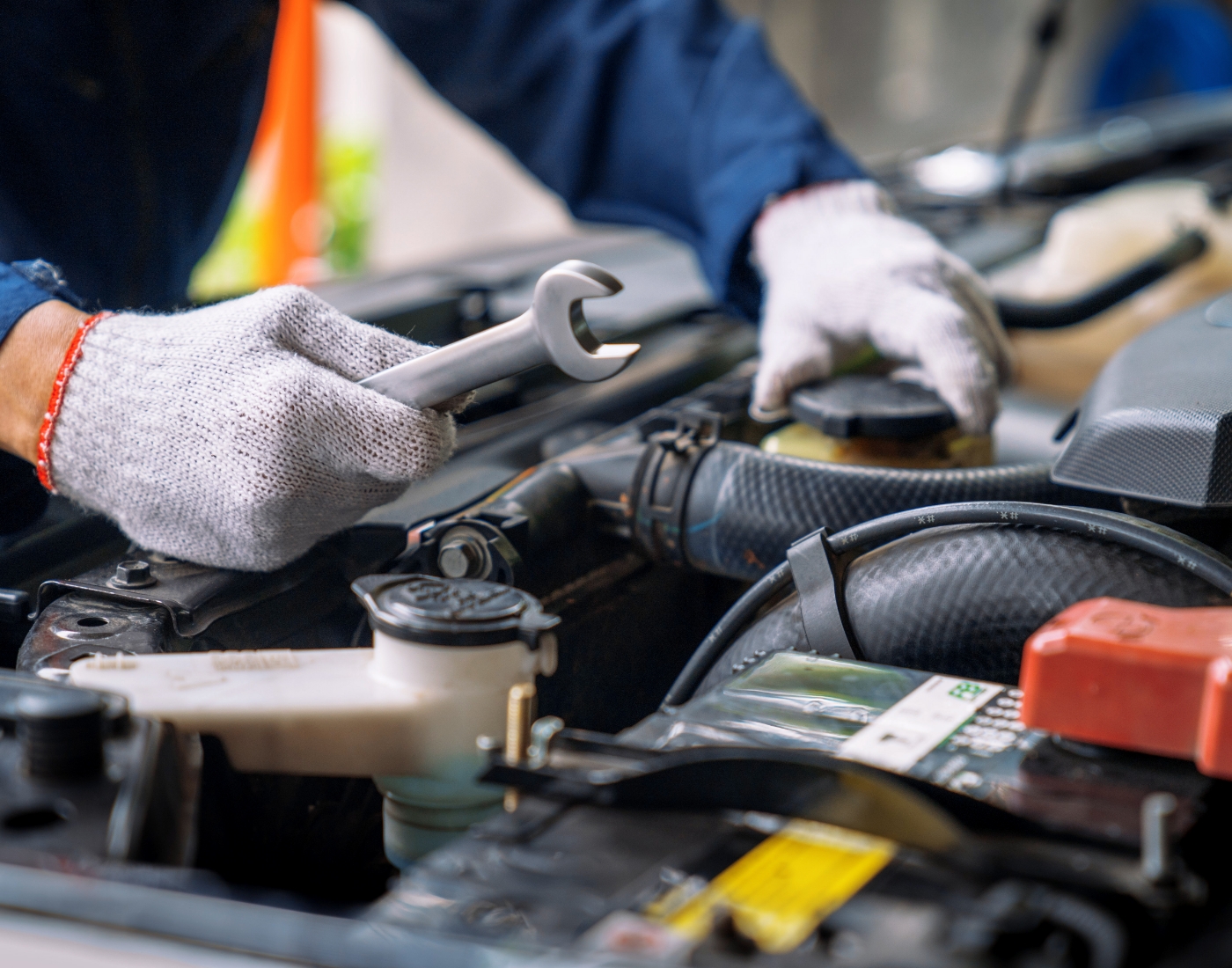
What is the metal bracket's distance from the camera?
56 cm

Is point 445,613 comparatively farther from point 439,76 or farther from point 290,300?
point 439,76

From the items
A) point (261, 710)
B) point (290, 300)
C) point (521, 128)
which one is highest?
point (521, 128)

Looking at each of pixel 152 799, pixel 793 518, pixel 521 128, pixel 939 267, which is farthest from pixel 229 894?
pixel 521 128

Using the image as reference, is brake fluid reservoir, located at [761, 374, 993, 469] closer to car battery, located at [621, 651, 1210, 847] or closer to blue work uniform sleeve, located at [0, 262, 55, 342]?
car battery, located at [621, 651, 1210, 847]

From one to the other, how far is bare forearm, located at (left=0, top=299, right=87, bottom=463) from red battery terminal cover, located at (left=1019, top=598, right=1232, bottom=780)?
1.91 feet

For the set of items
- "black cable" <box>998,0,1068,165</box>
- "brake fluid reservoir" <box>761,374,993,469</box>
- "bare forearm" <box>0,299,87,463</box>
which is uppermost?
"black cable" <box>998,0,1068,165</box>

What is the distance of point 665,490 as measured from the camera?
2.41 ft

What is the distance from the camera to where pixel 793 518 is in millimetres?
681

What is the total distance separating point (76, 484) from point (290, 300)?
0.58 ft

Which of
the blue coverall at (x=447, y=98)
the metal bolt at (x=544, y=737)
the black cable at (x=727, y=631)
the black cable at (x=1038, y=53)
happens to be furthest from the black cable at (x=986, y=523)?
the black cable at (x=1038, y=53)

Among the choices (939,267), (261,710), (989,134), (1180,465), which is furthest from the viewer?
(989,134)

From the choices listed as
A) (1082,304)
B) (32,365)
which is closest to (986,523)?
(32,365)

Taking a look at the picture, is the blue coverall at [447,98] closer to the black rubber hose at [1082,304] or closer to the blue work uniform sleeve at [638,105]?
the blue work uniform sleeve at [638,105]

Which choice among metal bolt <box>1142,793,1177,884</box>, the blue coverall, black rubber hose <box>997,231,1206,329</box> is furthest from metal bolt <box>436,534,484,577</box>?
black rubber hose <box>997,231,1206,329</box>
